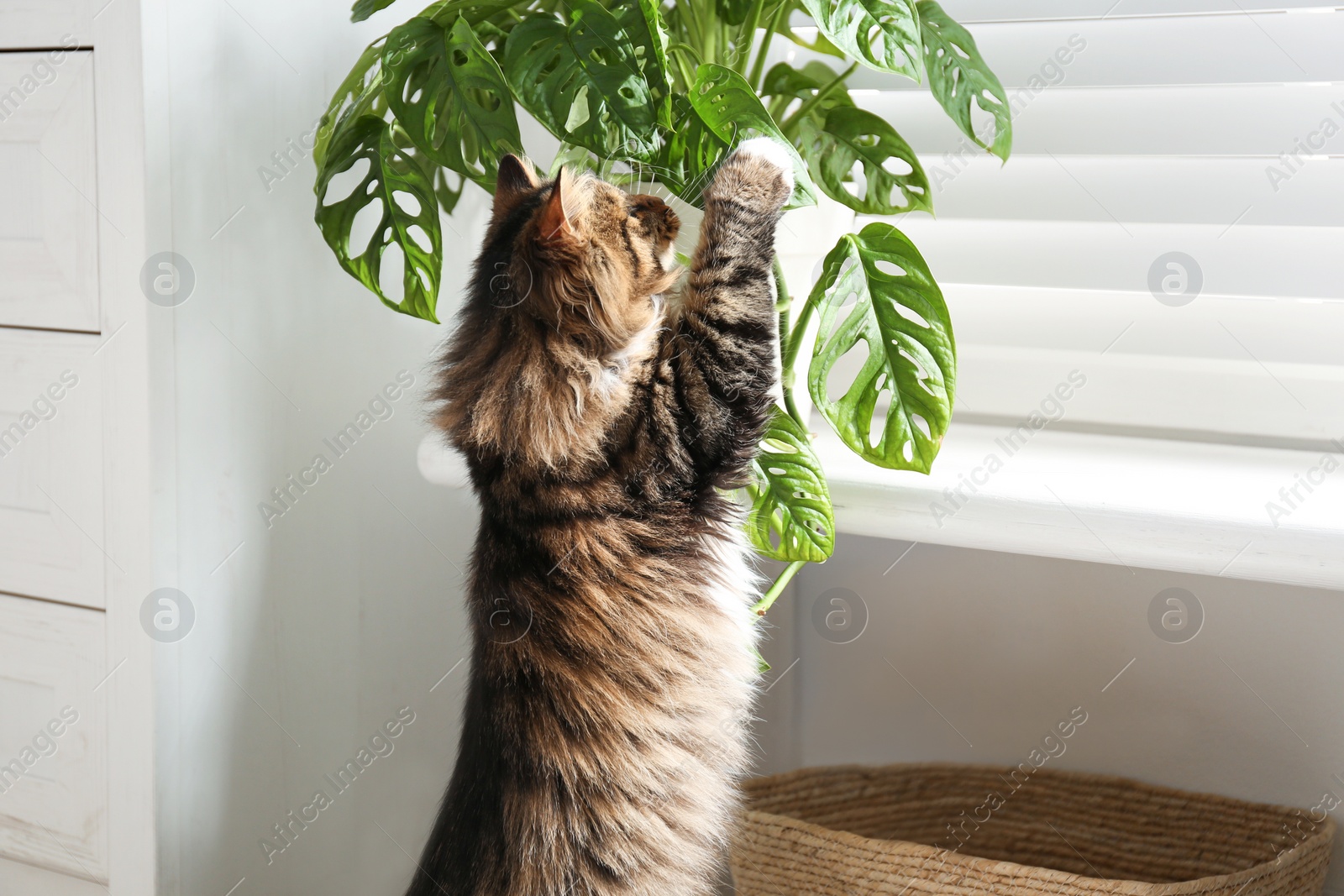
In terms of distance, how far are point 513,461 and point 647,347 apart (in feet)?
0.52

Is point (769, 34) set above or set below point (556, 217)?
above

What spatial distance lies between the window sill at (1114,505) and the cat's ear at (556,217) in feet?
1.15

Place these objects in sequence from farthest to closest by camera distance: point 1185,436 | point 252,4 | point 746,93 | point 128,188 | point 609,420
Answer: point 1185,436 → point 252,4 → point 128,188 → point 609,420 → point 746,93

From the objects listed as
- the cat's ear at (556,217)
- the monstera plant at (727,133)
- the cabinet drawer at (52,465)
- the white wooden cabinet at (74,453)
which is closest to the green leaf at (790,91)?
the monstera plant at (727,133)

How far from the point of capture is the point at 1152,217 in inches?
46.5

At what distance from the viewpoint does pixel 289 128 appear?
1097 millimetres

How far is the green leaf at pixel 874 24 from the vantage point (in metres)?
0.72

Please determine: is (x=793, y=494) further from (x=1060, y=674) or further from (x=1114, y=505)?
(x=1060, y=674)

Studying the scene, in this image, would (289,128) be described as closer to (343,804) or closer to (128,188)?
(128,188)

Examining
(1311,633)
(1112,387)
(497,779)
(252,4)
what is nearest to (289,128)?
(252,4)

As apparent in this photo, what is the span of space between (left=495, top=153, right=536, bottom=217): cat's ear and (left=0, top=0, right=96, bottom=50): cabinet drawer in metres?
0.44

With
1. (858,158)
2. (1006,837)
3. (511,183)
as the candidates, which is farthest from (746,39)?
(1006,837)

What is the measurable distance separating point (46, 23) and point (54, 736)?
746 millimetres

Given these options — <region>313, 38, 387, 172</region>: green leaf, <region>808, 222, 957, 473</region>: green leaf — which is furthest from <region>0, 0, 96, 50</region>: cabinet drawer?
<region>808, 222, 957, 473</region>: green leaf
